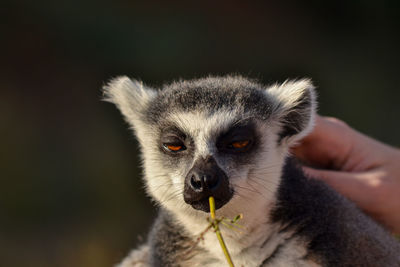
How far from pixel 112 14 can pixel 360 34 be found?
497 cm

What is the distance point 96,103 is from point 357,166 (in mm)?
4673

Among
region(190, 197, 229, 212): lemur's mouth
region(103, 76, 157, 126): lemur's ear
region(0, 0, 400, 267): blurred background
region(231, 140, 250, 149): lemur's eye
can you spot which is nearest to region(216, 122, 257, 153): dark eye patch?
region(231, 140, 250, 149): lemur's eye

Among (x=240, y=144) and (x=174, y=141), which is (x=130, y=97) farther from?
(x=240, y=144)

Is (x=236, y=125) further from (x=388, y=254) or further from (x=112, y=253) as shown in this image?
(x=112, y=253)

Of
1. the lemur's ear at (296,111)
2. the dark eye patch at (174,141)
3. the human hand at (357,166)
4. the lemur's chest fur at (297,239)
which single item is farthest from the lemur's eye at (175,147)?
the human hand at (357,166)

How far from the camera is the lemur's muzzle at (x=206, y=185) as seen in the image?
2062 millimetres

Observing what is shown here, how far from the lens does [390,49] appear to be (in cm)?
1014

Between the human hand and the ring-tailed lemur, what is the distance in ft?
1.55

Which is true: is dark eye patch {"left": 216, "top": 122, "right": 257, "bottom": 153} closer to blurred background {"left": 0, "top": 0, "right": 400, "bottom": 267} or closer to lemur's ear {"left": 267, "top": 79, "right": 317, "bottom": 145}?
lemur's ear {"left": 267, "top": 79, "right": 317, "bottom": 145}

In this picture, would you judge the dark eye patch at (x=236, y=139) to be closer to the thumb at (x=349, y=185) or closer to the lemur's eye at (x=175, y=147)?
the lemur's eye at (x=175, y=147)

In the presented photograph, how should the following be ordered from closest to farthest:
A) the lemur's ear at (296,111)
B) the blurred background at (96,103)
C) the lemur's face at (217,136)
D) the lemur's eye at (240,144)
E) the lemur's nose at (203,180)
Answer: the lemur's nose at (203,180), the lemur's face at (217,136), the lemur's eye at (240,144), the lemur's ear at (296,111), the blurred background at (96,103)

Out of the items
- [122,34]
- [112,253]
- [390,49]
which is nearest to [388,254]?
[112,253]

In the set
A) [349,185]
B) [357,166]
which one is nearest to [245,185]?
[349,185]

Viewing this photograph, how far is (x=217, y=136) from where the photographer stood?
7.41ft
